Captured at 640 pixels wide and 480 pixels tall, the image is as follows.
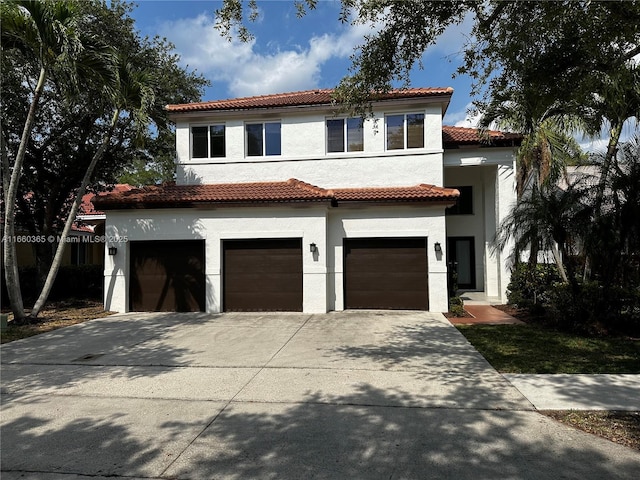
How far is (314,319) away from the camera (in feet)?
37.1

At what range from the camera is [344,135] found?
14.2m

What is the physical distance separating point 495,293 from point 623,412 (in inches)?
425

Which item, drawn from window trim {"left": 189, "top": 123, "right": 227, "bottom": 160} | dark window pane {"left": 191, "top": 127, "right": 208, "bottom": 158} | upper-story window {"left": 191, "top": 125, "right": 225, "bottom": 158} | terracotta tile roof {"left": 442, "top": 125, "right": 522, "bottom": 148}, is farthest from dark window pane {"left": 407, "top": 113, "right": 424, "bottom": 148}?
dark window pane {"left": 191, "top": 127, "right": 208, "bottom": 158}

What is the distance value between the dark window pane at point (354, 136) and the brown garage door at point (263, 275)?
3.97m

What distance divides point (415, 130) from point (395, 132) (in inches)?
26.0

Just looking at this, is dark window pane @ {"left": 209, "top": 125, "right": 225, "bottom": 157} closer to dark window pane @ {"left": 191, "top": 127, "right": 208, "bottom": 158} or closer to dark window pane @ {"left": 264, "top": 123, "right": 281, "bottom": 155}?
dark window pane @ {"left": 191, "top": 127, "right": 208, "bottom": 158}

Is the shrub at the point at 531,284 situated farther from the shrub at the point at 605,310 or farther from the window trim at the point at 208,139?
the window trim at the point at 208,139

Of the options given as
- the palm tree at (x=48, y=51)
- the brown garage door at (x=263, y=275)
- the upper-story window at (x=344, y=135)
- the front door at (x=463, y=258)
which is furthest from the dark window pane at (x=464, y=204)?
the palm tree at (x=48, y=51)

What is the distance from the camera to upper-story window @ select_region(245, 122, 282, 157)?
1472cm

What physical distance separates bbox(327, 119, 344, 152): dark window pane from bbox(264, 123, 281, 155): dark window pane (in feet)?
5.93

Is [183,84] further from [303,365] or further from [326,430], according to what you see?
[326,430]

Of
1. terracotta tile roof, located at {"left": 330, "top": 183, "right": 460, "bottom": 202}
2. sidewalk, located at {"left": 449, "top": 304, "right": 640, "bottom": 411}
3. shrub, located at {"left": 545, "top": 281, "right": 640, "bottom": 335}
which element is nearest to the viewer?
sidewalk, located at {"left": 449, "top": 304, "right": 640, "bottom": 411}

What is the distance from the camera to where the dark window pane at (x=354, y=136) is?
1414 cm

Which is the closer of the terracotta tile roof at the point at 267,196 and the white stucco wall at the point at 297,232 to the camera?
the terracotta tile roof at the point at 267,196
